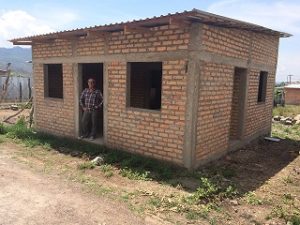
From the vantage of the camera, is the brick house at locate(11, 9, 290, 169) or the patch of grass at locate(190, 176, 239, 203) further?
the brick house at locate(11, 9, 290, 169)

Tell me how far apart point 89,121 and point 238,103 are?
14.0 ft

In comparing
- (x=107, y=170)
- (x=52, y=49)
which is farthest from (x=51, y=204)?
(x=52, y=49)

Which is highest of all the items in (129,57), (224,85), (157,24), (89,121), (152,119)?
(157,24)

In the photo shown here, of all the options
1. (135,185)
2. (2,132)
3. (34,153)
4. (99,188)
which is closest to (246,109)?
(135,185)

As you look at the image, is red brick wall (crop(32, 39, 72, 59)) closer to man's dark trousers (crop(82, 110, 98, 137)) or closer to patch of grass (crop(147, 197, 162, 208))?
man's dark trousers (crop(82, 110, 98, 137))

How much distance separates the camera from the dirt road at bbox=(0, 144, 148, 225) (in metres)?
4.41

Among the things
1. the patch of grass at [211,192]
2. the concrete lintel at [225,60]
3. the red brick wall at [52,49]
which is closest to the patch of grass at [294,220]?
the patch of grass at [211,192]

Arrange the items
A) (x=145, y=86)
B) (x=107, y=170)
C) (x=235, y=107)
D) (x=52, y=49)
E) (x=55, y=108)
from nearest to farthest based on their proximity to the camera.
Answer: (x=107, y=170) → (x=235, y=107) → (x=52, y=49) → (x=55, y=108) → (x=145, y=86)

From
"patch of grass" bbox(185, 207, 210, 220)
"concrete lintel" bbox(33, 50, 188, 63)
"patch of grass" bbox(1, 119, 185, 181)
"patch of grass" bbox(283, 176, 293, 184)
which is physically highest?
"concrete lintel" bbox(33, 50, 188, 63)

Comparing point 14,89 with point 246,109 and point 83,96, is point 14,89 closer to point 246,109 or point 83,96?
point 83,96

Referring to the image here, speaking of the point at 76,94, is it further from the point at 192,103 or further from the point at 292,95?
the point at 292,95

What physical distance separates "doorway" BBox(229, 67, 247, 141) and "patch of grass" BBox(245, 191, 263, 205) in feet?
10.8

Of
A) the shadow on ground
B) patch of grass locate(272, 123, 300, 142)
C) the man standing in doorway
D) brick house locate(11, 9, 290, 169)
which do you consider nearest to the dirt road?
the shadow on ground

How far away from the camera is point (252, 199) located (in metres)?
5.31
